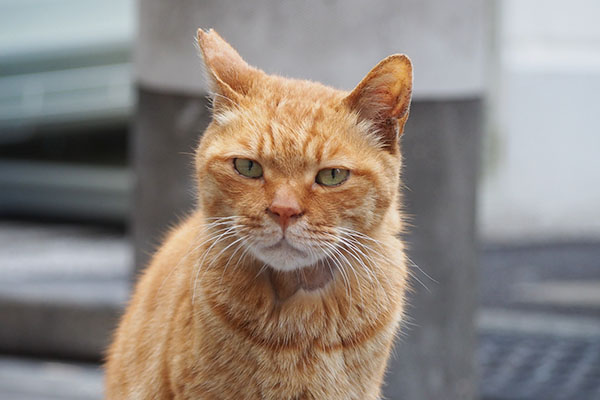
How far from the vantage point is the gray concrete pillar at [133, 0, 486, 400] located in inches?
123

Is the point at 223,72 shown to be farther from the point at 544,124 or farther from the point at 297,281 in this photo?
the point at 544,124

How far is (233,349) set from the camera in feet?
6.94

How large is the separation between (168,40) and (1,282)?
7.83ft

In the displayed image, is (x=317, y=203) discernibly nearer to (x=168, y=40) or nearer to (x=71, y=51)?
(x=168, y=40)

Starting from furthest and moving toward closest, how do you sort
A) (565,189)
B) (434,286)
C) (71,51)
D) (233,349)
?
1. (565,189)
2. (71,51)
3. (434,286)
4. (233,349)

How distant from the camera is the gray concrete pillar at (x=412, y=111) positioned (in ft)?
10.3

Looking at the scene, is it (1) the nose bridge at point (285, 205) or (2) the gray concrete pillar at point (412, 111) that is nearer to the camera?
(1) the nose bridge at point (285, 205)

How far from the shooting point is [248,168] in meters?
2.01

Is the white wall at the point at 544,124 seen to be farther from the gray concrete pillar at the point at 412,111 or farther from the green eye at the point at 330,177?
the green eye at the point at 330,177

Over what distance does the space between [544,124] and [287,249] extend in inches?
229

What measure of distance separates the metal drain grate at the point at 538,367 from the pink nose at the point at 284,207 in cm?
257

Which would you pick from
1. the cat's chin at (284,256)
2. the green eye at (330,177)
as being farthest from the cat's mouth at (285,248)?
the green eye at (330,177)

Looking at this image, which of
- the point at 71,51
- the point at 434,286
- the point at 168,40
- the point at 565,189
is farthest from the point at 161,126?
the point at 565,189

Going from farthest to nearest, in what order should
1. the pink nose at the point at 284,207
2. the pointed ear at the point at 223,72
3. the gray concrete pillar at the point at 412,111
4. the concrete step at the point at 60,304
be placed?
the concrete step at the point at 60,304
the gray concrete pillar at the point at 412,111
the pointed ear at the point at 223,72
the pink nose at the point at 284,207
